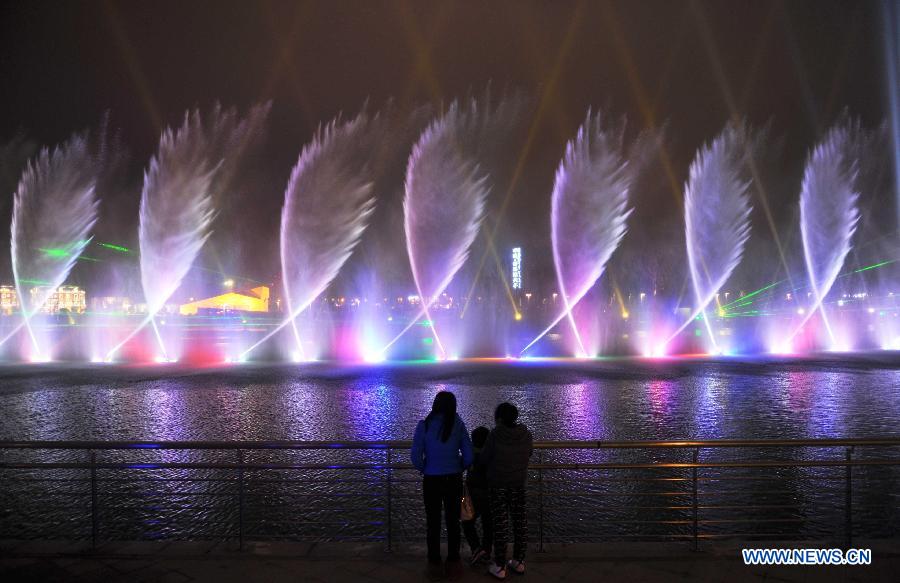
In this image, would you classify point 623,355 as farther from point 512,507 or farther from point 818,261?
point 512,507

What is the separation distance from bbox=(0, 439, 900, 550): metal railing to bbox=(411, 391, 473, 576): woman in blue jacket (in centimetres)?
57

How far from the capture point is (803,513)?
301 inches

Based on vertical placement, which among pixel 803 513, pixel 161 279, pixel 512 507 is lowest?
pixel 803 513

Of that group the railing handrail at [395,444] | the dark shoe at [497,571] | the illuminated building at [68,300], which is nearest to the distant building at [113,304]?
the illuminated building at [68,300]

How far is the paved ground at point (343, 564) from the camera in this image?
5.03m

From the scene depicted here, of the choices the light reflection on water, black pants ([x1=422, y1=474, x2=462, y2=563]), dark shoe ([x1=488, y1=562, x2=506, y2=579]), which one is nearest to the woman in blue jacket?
black pants ([x1=422, y1=474, x2=462, y2=563])

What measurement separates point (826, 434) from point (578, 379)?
10.5 meters

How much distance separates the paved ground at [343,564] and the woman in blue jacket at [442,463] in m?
0.27

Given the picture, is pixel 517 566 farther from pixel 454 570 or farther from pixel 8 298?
pixel 8 298

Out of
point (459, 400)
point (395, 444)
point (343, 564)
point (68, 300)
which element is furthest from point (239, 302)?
point (343, 564)

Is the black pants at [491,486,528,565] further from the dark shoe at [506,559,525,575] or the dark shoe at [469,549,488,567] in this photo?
the dark shoe at [469,549,488,567]

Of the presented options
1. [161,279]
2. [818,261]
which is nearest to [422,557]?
[161,279]

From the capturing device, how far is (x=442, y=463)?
519 centimetres

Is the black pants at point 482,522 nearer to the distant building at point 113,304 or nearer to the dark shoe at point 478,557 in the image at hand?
the dark shoe at point 478,557
